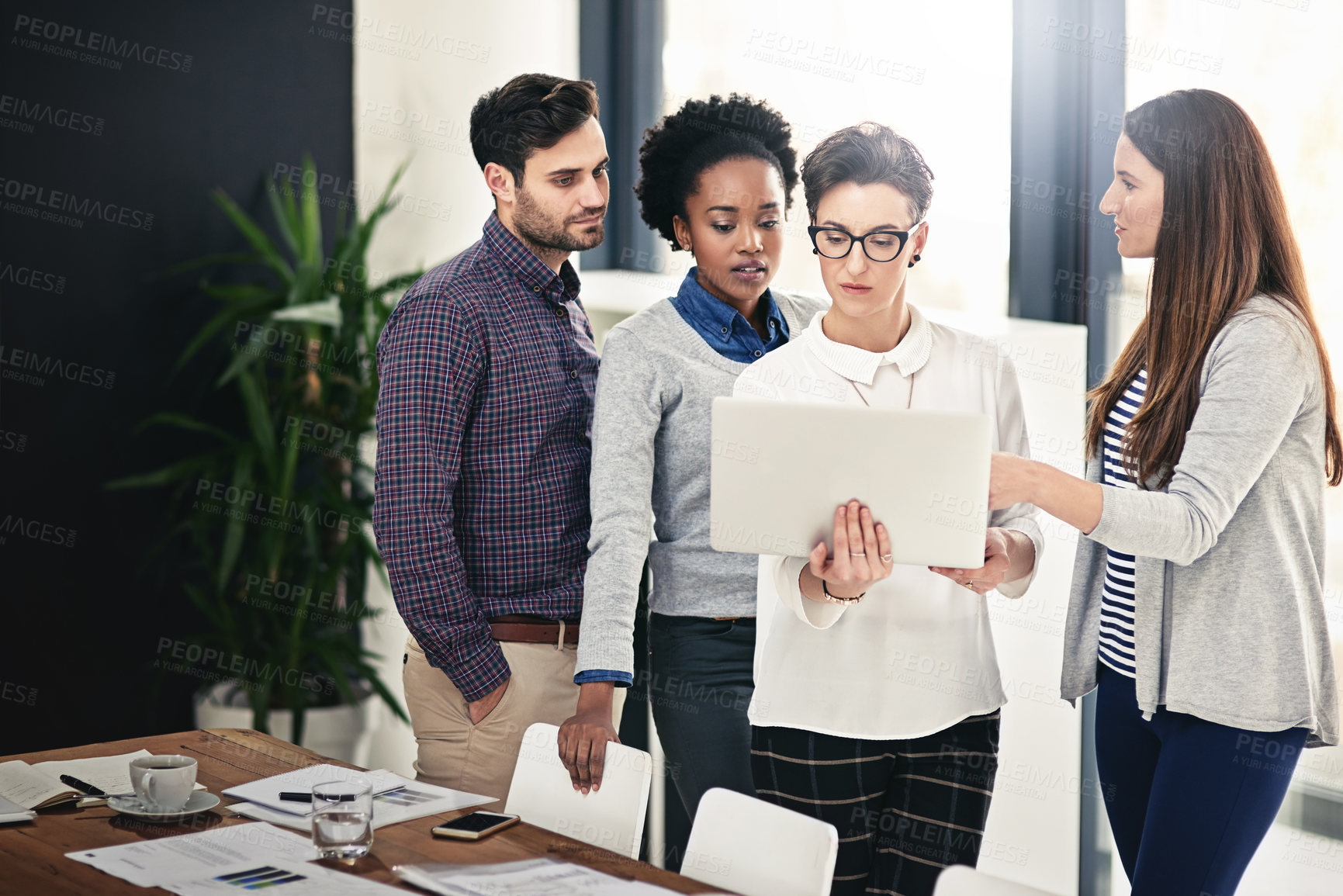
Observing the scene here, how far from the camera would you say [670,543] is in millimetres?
2236

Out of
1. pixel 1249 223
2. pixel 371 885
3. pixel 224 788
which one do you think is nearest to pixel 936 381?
pixel 1249 223

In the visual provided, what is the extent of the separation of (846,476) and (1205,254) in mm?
661

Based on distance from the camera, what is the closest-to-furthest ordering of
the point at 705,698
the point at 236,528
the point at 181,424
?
the point at 705,698, the point at 236,528, the point at 181,424

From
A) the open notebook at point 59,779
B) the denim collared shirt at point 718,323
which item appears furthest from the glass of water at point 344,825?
the denim collared shirt at point 718,323

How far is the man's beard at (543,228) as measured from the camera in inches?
94.7

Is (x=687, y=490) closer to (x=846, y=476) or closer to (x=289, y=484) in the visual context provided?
(x=846, y=476)

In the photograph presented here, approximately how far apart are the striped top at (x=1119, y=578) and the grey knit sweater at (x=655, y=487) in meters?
0.61

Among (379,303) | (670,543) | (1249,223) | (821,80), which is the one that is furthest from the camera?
(379,303)

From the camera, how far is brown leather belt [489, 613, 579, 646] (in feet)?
7.65

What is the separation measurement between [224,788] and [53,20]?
2.49 m

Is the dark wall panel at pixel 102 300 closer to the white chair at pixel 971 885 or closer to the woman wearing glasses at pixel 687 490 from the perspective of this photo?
the woman wearing glasses at pixel 687 490

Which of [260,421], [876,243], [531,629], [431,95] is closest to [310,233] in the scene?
[260,421]

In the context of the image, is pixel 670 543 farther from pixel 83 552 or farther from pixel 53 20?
pixel 53 20

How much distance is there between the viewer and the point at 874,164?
1923 millimetres
